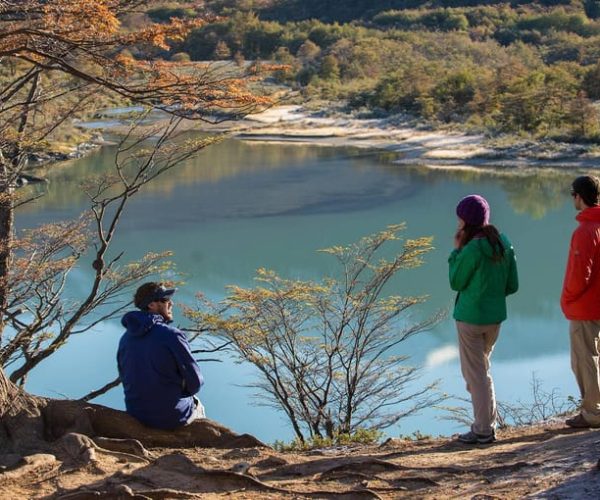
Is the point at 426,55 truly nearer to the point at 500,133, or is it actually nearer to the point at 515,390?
the point at 500,133

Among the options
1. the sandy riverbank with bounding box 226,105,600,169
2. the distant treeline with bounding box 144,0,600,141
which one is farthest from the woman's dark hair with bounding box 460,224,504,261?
the sandy riverbank with bounding box 226,105,600,169

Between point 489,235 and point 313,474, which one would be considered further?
point 489,235

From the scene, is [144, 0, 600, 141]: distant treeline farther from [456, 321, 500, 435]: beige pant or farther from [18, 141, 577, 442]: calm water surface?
[456, 321, 500, 435]: beige pant

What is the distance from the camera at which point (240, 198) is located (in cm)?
2067

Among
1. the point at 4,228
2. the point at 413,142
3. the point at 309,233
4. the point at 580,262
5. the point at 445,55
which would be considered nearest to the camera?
the point at 580,262

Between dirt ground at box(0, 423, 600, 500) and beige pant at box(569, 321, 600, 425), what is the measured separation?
158 millimetres

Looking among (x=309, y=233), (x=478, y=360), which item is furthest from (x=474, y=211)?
(x=309, y=233)

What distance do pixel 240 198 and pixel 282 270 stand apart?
678cm

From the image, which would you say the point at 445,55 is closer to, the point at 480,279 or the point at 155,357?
the point at 480,279

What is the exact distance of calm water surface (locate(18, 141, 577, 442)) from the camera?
991 centimetres

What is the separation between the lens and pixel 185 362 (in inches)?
137

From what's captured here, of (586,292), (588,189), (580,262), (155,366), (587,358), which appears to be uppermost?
(588,189)

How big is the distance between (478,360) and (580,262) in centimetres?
56

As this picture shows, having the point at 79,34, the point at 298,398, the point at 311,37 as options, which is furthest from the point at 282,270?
the point at 311,37
